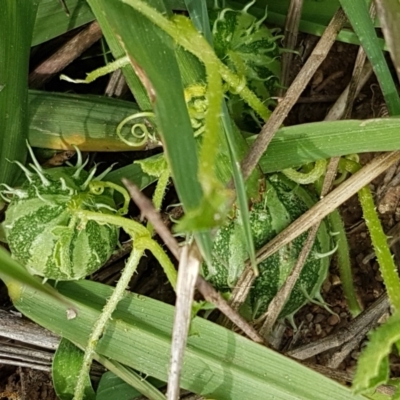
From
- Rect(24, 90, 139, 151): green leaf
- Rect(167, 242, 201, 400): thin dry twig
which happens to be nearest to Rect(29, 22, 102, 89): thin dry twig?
Rect(24, 90, 139, 151): green leaf

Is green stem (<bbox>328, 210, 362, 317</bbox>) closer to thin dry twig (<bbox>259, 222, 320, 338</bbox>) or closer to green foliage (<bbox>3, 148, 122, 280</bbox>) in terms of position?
thin dry twig (<bbox>259, 222, 320, 338</bbox>)

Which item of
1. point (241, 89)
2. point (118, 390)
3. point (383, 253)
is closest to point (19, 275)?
point (241, 89)

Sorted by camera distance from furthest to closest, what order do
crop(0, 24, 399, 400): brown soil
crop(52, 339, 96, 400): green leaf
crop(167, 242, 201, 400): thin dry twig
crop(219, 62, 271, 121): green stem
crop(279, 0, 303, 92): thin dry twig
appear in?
1. crop(0, 24, 399, 400): brown soil
2. crop(279, 0, 303, 92): thin dry twig
3. crop(52, 339, 96, 400): green leaf
4. crop(219, 62, 271, 121): green stem
5. crop(167, 242, 201, 400): thin dry twig

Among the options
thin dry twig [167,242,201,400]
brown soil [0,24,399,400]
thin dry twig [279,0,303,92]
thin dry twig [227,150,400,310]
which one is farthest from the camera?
brown soil [0,24,399,400]

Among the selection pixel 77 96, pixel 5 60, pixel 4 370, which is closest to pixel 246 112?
pixel 77 96

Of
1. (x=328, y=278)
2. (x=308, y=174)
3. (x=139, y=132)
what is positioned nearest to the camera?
(x=308, y=174)

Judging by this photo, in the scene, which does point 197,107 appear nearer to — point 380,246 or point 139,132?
point 139,132

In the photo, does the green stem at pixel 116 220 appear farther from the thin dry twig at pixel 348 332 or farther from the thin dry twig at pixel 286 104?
the thin dry twig at pixel 348 332

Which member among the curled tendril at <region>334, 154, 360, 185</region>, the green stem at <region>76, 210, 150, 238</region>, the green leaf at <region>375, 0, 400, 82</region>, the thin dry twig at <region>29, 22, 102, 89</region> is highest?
the thin dry twig at <region>29, 22, 102, 89</region>
